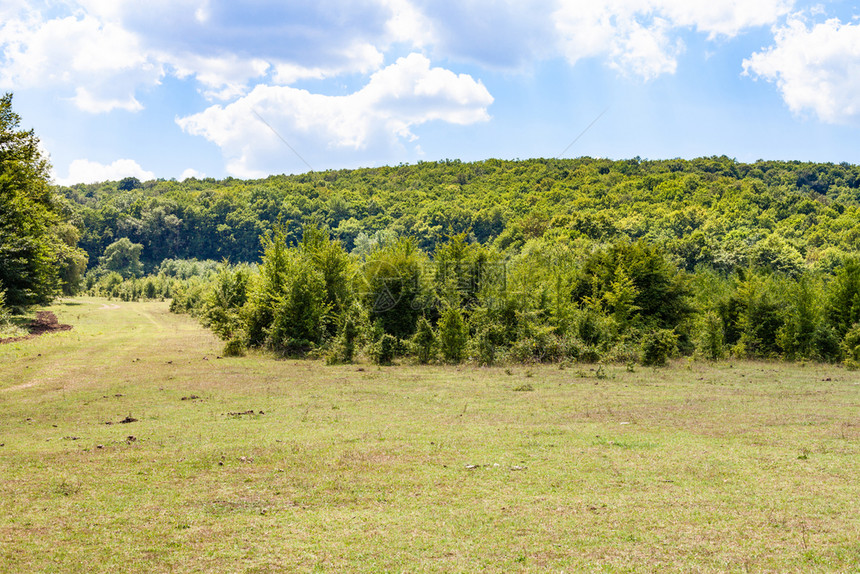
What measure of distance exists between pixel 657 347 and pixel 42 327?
43.2 meters

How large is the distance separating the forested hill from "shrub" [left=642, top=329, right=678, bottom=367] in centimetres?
3469

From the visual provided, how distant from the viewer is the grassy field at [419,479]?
6.91 meters

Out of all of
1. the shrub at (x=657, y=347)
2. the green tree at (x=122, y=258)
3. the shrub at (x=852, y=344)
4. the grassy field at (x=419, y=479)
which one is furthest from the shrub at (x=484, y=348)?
the green tree at (x=122, y=258)

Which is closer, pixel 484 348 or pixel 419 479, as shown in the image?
pixel 419 479

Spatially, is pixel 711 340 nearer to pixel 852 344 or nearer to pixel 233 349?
pixel 852 344

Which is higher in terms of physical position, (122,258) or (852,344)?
(122,258)

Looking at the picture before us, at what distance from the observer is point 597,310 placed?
116 feet

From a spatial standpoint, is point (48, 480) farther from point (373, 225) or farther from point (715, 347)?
point (373, 225)

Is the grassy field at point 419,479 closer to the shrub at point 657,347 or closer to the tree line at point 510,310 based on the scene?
the shrub at point 657,347

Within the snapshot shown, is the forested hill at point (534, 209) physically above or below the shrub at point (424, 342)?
above

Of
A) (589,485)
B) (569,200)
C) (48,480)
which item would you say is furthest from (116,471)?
(569,200)

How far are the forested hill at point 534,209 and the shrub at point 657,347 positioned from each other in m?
34.7

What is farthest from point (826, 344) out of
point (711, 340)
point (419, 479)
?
point (419, 479)

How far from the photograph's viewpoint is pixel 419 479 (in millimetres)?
10094
